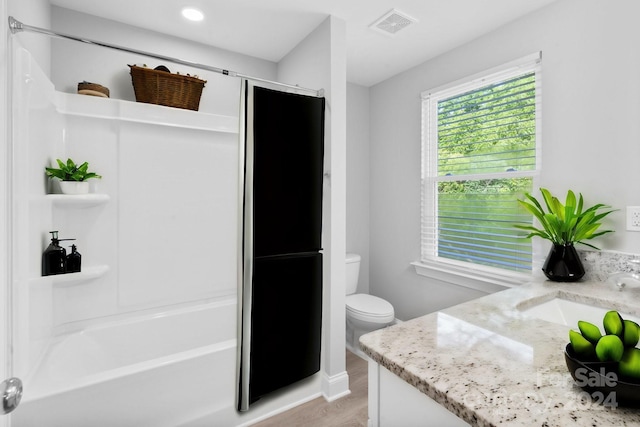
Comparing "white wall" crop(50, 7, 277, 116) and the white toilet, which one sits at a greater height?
"white wall" crop(50, 7, 277, 116)

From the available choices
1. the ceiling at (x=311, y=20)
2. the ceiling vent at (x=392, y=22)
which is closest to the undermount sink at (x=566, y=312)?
the ceiling at (x=311, y=20)

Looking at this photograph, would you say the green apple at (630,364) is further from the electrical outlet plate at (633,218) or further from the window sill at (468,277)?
the window sill at (468,277)

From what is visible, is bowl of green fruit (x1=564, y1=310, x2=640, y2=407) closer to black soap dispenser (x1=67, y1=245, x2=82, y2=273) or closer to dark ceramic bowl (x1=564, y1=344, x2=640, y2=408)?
dark ceramic bowl (x1=564, y1=344, x2=640, y2=408)

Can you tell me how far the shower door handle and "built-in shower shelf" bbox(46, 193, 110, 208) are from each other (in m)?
1.46

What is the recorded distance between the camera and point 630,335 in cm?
64

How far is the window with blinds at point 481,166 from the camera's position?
207cm

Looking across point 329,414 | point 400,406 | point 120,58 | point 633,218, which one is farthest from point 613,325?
point 120,58

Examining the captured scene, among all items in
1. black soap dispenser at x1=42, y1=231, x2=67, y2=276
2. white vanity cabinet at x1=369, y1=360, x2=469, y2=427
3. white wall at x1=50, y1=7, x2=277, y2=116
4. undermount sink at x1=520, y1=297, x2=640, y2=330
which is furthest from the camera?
white wall at x1=50, y1=7, x2=277, y2=116

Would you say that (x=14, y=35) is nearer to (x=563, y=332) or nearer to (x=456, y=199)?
(x=563, y=332)

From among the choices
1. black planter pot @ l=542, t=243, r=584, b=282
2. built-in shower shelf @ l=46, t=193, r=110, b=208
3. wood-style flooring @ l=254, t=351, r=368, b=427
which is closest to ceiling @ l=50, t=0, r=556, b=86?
built-in shower shelf @ l=46, t=193, r=110, b=208

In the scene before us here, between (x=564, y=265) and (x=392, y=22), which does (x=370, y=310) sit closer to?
(x=564, y=265)

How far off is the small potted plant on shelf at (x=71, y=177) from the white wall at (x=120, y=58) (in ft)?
1.93

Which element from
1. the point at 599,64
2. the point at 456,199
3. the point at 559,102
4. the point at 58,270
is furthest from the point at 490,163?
the point at 58,270

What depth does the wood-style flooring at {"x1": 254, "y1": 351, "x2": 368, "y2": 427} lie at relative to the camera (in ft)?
5.98
